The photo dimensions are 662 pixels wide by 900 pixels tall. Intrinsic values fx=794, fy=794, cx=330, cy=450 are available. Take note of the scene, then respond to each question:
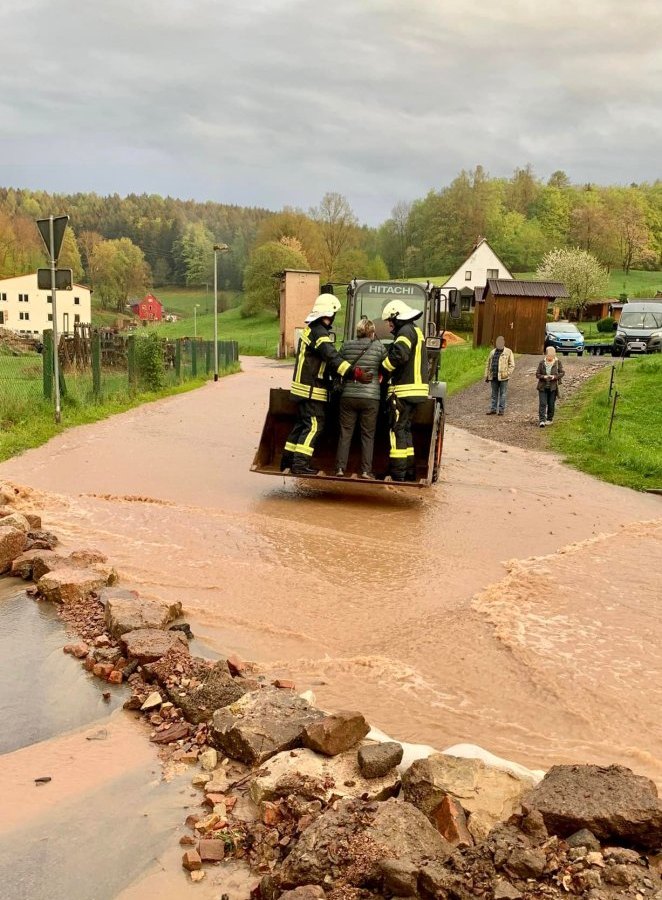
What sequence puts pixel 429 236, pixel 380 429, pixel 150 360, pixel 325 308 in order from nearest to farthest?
pixel 325 308 < pixel 380 429 < pixel 150 360 < pixel 429 236

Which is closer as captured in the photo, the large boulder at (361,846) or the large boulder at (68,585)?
the large boulder at (361,846)

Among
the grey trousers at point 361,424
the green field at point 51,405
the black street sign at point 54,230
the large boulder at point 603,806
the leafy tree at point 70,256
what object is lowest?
the green field at point 51,405

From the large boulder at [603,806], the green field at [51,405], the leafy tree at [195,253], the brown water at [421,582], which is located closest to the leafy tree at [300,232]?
the leafy tree at [195,253]

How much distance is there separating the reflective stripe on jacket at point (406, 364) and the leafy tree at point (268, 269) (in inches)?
2815

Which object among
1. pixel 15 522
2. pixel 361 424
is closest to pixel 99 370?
pixel 361 424

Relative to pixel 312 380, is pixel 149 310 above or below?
below

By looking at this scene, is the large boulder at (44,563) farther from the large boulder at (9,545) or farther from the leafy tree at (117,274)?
the leafy tree at (117,274)

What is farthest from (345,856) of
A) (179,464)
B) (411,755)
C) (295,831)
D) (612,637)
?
(179,464)

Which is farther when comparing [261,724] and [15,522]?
[15,522]

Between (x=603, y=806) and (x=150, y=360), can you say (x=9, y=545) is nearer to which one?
(x=603, y=806)

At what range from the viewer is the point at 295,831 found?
3.15 metres

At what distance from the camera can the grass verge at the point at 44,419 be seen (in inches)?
488

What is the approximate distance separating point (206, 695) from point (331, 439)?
6431 mm

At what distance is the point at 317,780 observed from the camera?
3.39 metres
